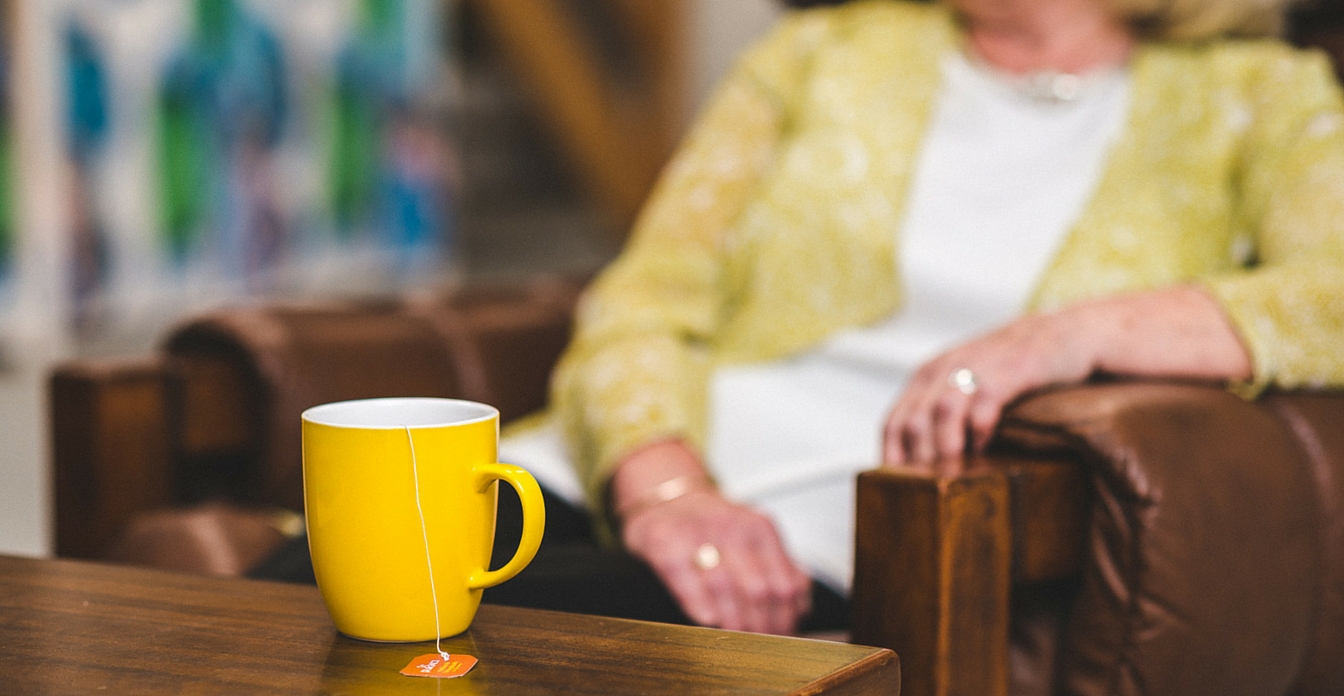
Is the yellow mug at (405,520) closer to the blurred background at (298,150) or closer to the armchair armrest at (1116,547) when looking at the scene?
the armchair armrest at (1116,547)

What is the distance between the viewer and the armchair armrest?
2.28ft

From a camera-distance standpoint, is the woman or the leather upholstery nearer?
the leather upholstery

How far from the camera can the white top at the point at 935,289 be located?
3.54 ft

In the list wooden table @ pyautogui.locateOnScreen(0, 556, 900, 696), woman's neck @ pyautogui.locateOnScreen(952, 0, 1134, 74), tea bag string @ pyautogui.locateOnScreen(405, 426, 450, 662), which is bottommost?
wooden table @ pyautogui.locateOnScreen(0, 556, 900, 696)

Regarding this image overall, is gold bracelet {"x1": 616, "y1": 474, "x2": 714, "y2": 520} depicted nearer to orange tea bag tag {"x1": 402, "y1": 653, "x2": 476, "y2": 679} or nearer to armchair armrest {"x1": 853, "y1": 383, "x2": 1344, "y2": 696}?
armchair armrest {"x1": 853, "y1": 383, "x2": 1344, "y2": 696}

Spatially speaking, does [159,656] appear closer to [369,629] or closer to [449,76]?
[369,629]

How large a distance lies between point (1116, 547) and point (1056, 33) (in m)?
0.58

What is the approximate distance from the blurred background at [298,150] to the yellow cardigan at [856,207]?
1.39 feet

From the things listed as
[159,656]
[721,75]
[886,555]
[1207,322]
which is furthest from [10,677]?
[721,75]

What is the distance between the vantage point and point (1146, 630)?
2.44 feet

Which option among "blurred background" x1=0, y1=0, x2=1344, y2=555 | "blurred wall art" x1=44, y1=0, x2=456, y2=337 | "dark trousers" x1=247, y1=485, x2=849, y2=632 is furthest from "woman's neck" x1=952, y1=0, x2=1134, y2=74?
"blurred wall art" x1=44, y1=0, x2=456, y2=337

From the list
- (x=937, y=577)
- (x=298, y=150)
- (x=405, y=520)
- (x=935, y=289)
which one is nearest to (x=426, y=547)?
(x=405, y=520)

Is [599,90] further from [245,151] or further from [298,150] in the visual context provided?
[245,151]

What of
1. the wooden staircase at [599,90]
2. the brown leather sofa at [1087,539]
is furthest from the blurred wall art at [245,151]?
the brown leather sofa at [1087,539]
